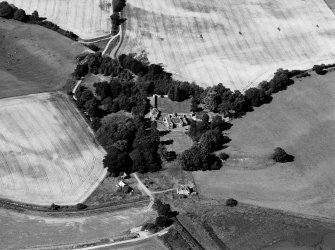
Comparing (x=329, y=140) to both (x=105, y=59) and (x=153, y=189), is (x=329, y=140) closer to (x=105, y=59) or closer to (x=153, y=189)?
(x=153, y=189)

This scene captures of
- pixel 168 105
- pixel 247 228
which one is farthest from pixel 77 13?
pixel 247 228

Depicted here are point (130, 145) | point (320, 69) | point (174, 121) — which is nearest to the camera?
point (130, 145)

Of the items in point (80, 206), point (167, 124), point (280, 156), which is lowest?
point (80, 206)

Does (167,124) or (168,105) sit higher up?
(168,105)

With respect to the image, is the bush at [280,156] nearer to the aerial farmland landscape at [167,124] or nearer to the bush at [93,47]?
the aerial farmland landscape at [167,124]

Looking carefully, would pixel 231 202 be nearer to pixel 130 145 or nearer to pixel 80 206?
pixel 130 145

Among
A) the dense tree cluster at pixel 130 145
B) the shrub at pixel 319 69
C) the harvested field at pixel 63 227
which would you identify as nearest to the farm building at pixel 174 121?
the dense tree cluster at pixel 130 145
